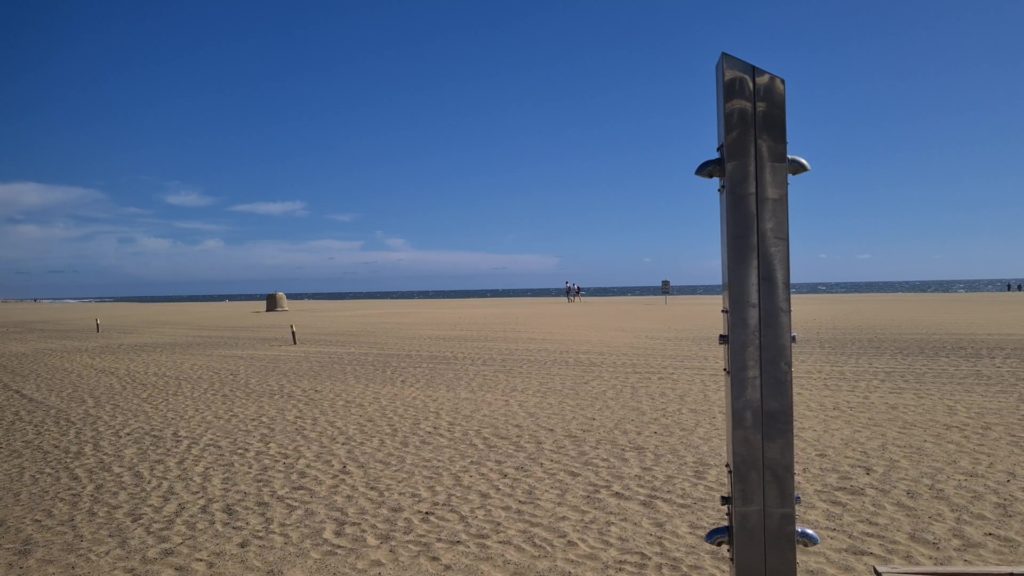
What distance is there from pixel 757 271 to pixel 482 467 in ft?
17.9

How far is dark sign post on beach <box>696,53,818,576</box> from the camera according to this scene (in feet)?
9.07

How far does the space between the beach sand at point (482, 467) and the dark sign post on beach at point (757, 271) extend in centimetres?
260

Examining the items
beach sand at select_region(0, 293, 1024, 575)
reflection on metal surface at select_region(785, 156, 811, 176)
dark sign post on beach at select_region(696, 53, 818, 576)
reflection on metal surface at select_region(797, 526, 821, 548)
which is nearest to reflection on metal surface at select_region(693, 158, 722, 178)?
dark sign post on beach at select_region(696, 53, 818, 576)

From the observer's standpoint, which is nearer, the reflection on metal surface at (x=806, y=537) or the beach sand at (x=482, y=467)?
the reflection on metal surface at (x=806, y=537)

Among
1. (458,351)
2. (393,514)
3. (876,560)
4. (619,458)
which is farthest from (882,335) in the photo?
(393,514)

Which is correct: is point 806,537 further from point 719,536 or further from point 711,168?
point 711,168

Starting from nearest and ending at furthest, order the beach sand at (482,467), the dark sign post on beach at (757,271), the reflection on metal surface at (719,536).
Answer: the dark sign post on beach at (757,271)
the reflection on metal surface at (719,536)
the beach sand at (482,467)

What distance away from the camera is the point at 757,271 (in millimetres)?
2779

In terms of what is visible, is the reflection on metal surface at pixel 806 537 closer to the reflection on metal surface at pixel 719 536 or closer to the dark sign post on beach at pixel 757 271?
the dark sign post on beach at pixel 757 271

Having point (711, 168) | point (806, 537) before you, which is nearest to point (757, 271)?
point (711, 168)

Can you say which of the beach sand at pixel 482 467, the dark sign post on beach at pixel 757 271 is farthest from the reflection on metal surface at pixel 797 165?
the beach sand at pixel 482 467

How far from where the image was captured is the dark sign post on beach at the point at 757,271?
277 cm

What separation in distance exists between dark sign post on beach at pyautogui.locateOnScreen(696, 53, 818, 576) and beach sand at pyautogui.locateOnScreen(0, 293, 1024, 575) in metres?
2.60

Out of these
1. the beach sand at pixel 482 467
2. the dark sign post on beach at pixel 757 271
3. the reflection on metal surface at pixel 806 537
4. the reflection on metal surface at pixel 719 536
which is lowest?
the beach sand at pixel 482 467
